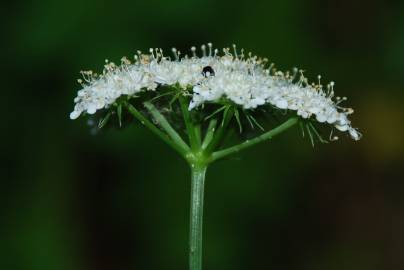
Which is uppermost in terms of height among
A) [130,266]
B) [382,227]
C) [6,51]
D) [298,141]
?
[6,51]

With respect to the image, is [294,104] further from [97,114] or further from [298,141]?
[298,141]

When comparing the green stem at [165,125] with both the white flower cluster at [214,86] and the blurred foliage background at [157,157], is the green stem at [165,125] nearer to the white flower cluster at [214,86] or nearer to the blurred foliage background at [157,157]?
the white flower cluster at [214,86]

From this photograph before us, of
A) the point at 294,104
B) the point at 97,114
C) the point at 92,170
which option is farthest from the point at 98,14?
the point at 294,104

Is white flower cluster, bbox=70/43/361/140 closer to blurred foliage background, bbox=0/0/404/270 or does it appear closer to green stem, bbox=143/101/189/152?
green stem, bbox=143/101/189/152

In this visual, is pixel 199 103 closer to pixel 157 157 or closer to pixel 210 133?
pixel 210 133

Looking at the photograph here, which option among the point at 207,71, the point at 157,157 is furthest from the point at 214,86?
the point at 157,157

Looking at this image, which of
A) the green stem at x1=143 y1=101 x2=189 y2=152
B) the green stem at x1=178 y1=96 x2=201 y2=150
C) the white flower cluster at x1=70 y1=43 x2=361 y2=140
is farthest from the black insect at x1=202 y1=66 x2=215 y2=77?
the green stem at x1=143 y1=101 x2=189 y2=152

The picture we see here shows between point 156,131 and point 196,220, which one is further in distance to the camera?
point 156,131
